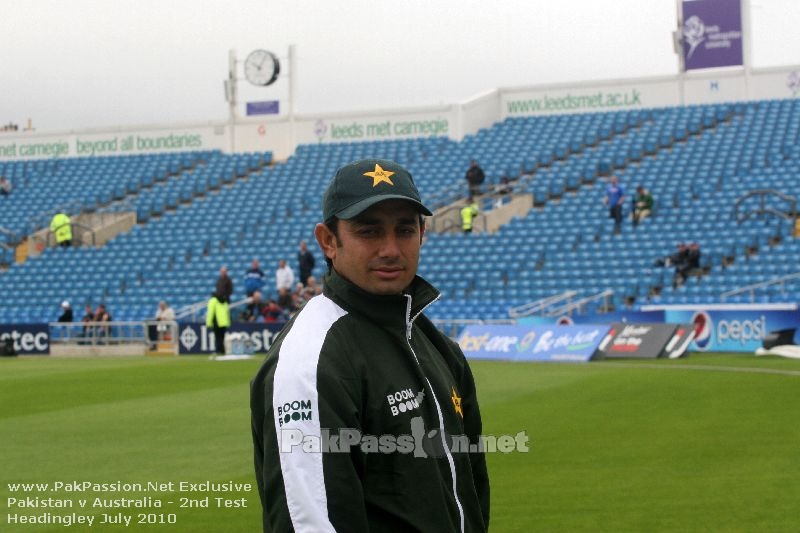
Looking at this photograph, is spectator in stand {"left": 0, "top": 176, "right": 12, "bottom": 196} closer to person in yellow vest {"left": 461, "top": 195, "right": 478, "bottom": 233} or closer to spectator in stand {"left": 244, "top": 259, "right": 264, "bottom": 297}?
spectator in stand {"left": 244, "top": 259, "right": 264, "bottom": 297}

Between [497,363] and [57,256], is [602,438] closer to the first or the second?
[497,363]

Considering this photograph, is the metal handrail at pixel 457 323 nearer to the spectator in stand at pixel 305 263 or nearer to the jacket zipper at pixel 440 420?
the spectator in stand at pixel 305 263

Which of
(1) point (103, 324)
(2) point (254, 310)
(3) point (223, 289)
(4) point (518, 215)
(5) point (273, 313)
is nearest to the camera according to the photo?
(3) point (223, 289)

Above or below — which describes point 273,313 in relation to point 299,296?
below

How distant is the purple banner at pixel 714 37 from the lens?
43062 mm

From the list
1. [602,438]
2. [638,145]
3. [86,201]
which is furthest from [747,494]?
[86,201]

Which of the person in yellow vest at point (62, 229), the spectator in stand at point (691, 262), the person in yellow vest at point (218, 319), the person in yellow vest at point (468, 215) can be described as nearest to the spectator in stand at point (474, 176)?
the person in yellow vest at point (468, 215)

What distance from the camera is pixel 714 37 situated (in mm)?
43312

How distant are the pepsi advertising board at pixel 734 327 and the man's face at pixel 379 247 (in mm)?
23878

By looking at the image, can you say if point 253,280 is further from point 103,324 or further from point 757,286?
point 757,286

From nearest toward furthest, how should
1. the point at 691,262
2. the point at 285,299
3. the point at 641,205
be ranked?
the point at 691,262 → the point at 285,299 → the point at 641,205

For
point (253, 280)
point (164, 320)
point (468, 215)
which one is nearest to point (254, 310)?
point (253, 280)

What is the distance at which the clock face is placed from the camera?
51.2 m

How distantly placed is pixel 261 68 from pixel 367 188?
48918 millimetres
